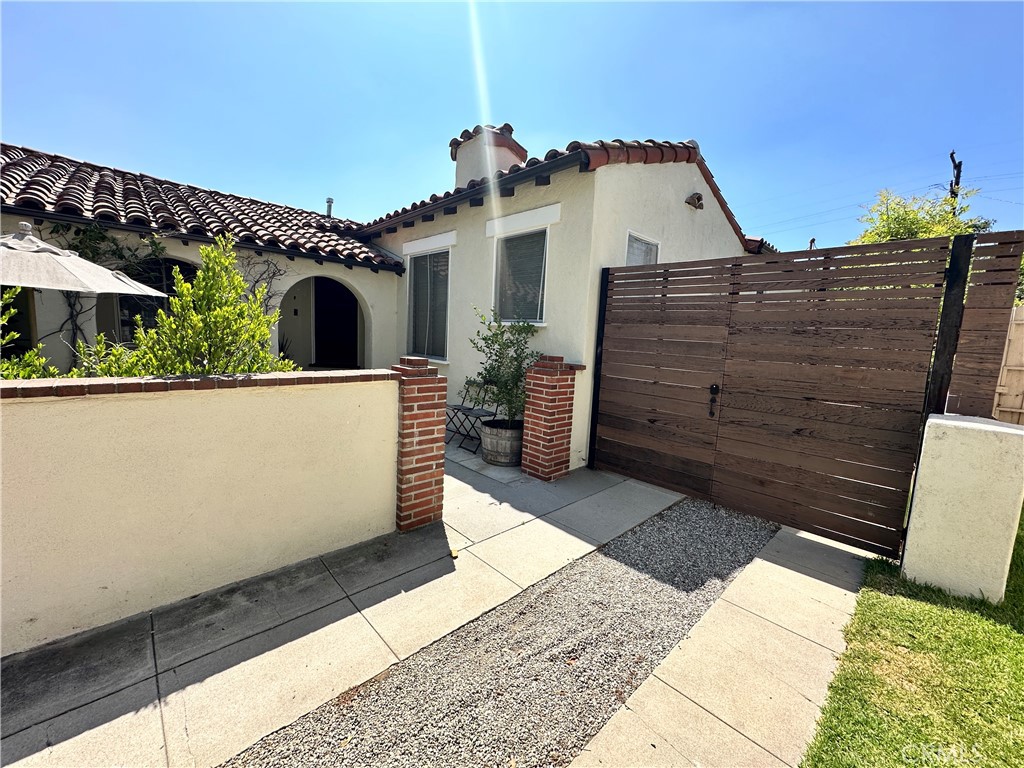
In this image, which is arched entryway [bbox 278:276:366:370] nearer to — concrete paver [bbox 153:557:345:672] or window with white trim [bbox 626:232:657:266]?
window with white trim [bbox 626:232:657:266]

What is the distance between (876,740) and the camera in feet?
6.39

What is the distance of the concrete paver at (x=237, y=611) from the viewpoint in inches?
94.3

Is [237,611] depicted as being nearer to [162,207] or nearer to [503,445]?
[503,445]

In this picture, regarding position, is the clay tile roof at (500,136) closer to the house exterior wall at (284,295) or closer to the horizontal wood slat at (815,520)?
the house exterior wall at (284,295)

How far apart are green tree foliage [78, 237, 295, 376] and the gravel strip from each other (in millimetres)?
2556

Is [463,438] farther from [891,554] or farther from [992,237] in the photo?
[992,237]

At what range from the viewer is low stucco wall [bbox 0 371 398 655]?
Result: 2.24 metres

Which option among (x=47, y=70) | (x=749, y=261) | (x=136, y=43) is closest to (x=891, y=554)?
(x=749, y=261)

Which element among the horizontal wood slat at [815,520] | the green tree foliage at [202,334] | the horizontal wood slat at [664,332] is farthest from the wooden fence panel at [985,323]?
the green tree foliage at [202,334]

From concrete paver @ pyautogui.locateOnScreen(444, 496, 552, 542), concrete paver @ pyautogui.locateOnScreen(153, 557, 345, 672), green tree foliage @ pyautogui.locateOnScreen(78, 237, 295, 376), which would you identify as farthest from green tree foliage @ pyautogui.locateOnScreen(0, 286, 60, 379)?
concrete paver @ pyautogui.locateOnScreen(444, 496, 552, 542)

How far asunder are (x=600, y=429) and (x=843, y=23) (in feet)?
20.1

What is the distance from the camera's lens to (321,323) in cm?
1210

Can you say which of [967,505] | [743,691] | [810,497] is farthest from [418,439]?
[967,505]

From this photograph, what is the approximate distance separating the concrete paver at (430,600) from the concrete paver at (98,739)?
110 cm
